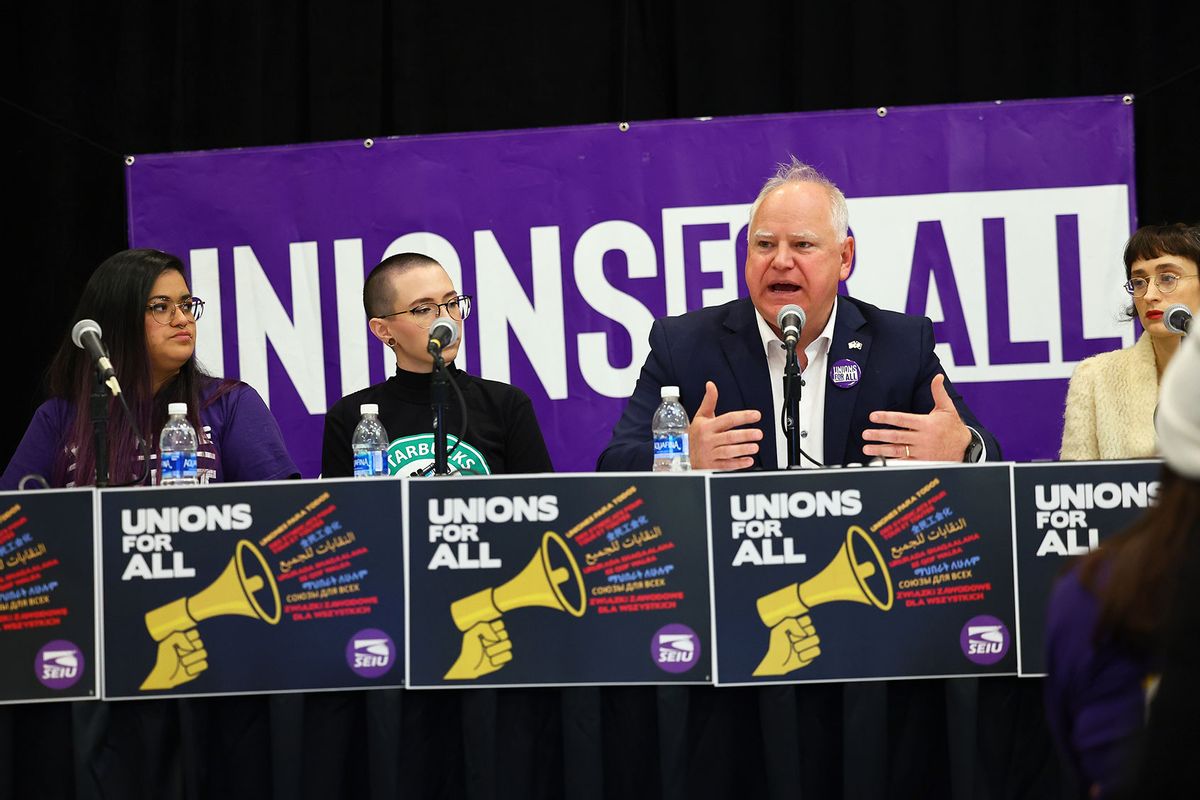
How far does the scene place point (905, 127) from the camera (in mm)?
3787

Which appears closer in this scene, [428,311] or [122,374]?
[122,374]

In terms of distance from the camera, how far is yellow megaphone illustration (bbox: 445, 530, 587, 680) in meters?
2.10

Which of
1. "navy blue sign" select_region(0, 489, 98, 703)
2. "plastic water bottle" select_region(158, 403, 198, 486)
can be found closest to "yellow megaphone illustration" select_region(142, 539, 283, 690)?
"navy blue sign" select_region(0, 489, 98, 703)

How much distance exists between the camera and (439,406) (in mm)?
2354

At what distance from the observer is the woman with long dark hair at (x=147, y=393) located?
9.24 ft

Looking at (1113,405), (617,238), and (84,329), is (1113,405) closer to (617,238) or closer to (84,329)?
(617,238)

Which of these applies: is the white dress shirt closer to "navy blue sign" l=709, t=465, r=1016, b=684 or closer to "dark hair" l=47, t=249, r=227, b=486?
"navy blue sign" l=709, t=465, r=1016, b=684

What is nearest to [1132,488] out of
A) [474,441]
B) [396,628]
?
[396,628]

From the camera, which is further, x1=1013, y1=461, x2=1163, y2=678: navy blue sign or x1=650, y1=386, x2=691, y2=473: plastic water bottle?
x1=650, y1=386, x2=691, y2=473: plastic water bottle

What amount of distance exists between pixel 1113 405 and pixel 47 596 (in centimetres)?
249

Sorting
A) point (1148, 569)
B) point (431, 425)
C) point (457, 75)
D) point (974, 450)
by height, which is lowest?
point (1148, 569)

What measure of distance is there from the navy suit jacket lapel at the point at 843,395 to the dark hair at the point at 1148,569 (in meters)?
1.62

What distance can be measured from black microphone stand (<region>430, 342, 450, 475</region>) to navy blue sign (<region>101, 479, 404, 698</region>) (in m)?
0.17

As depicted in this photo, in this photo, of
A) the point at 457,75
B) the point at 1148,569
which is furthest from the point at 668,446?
the point at 457,75
